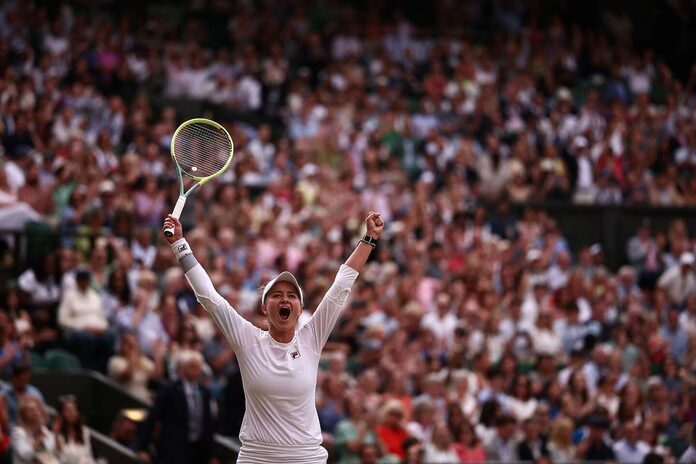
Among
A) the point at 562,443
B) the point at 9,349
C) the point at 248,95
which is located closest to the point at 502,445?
the point at 562,443

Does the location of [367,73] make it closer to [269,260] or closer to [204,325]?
[269,260]

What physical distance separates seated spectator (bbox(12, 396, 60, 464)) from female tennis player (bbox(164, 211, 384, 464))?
14.5 feet

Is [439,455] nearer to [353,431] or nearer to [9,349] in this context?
[353,431]

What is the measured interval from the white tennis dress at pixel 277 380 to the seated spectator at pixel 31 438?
4.41 metres

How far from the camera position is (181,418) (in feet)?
41.0

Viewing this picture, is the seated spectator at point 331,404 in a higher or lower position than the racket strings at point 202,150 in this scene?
lower

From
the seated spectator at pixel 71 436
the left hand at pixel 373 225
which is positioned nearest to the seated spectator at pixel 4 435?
the seated spectator at pixel 71 436

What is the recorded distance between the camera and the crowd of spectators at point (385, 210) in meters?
14.3

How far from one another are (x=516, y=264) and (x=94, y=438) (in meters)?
7.29

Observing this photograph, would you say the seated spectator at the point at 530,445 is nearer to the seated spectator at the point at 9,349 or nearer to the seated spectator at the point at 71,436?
the seated spectator at the point at 71,436

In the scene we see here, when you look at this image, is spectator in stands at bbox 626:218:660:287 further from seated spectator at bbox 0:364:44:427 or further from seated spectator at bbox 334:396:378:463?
seated spectator at bbox 0:364:44:427

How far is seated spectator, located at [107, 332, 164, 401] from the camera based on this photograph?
13.9 meters

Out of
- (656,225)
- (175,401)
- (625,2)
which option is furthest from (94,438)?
(625,2)

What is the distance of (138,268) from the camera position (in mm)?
15141
